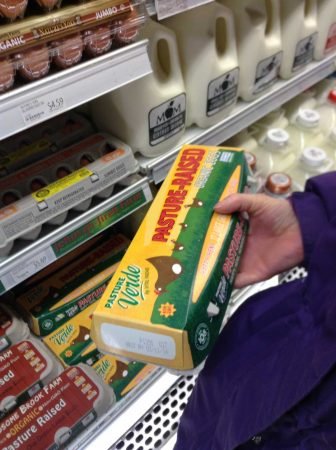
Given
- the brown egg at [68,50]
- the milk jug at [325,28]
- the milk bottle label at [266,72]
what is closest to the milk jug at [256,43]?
the milk bottle label at [266,72]

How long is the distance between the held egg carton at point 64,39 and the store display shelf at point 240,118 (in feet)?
1.02

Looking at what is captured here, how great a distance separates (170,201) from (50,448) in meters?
0.63

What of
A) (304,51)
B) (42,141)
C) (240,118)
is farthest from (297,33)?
(42,141)

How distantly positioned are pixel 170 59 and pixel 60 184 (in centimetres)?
39

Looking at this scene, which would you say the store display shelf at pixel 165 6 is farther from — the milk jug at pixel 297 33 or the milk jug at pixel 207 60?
the milk jug at pixel 297 33

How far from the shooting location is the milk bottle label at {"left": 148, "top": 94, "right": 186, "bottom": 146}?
1.03 metres

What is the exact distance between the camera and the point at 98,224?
3.27ft

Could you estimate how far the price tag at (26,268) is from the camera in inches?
34.6


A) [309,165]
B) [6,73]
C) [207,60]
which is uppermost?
[6,73]

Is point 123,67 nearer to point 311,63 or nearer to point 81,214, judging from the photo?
point 81,214

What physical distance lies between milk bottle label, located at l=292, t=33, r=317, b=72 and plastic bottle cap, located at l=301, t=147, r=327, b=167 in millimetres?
299

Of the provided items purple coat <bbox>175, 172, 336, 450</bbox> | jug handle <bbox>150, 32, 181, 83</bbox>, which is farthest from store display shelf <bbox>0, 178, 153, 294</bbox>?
purple coat <bbox>175, 172, 336, 450</bbox>

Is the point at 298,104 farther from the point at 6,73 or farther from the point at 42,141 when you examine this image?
the point at 6,73

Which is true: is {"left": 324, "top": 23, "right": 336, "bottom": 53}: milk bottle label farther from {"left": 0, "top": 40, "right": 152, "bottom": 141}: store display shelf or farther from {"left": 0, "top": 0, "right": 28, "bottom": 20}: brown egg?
{"left": 0, "top": 0, "right": 28, "bottom": 20}: brown egg
